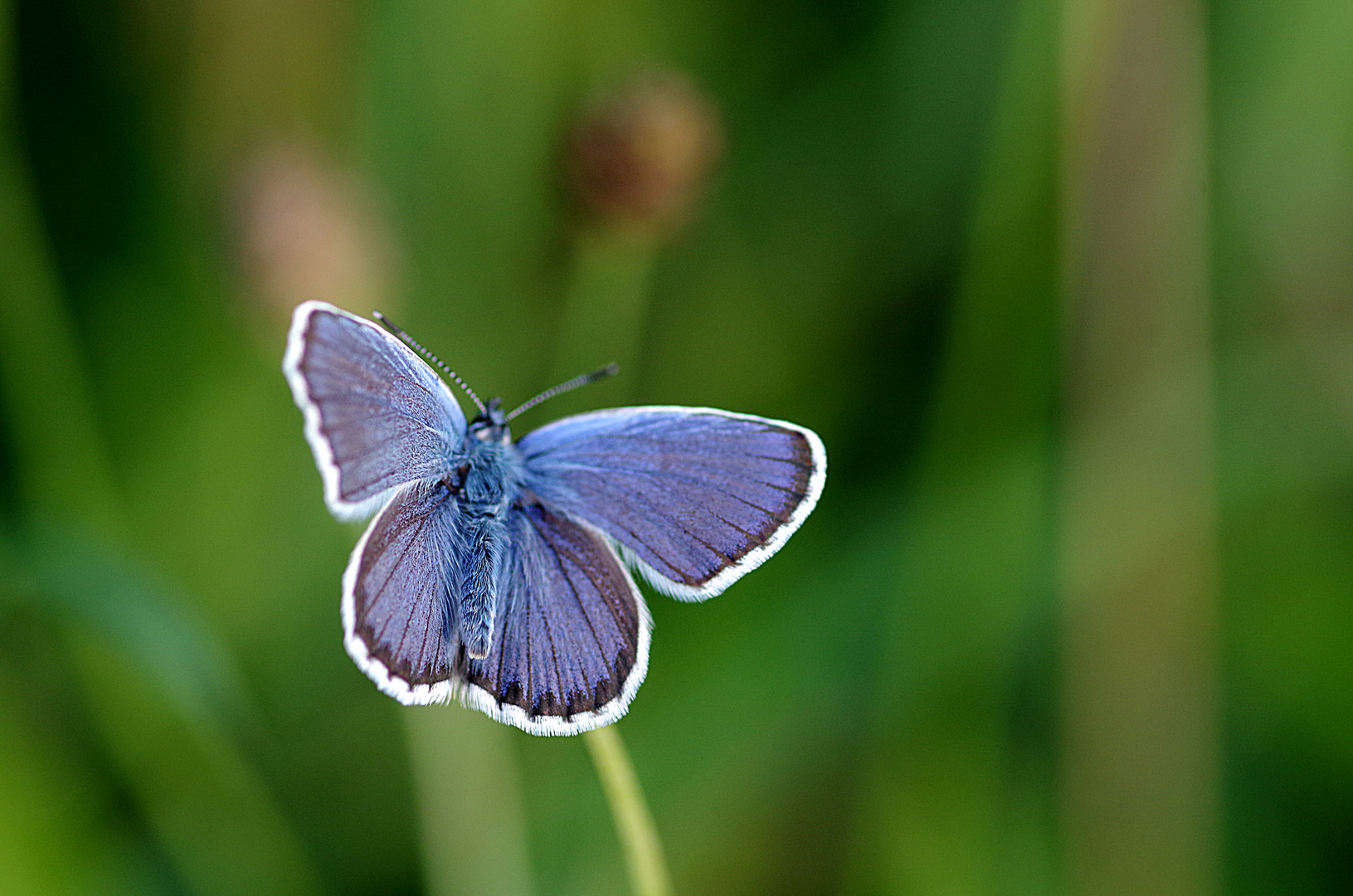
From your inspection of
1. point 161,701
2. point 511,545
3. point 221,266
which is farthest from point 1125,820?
point 221,266

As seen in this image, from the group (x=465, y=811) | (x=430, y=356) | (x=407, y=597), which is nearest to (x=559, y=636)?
(x=407, y=597)

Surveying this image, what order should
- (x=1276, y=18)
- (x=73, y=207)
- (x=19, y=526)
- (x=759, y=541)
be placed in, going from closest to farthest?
(x=759, y=541) < (x=19, y=526) < (x=1276, y=18) < (x=73, y=207)

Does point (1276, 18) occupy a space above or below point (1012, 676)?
above

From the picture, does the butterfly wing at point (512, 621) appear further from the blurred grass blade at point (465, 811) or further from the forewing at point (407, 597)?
the blurred grass blade at point (465, 811)

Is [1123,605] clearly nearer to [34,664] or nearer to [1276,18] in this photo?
[1276,18]

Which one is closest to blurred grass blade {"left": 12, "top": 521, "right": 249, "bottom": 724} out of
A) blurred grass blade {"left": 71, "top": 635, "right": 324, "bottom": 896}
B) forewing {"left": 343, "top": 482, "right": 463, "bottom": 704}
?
blurred grass blade {"left": 71, "top": 635, "right": 324, "bottom": 896}

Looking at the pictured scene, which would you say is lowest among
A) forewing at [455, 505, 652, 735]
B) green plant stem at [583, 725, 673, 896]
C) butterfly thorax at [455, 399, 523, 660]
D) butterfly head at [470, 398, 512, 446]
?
green plant stem at [583, 725, 673, 896]

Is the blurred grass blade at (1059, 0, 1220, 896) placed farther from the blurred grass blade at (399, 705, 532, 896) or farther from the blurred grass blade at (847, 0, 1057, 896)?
the blurred grass blade at (399, 705, 532, 896)
